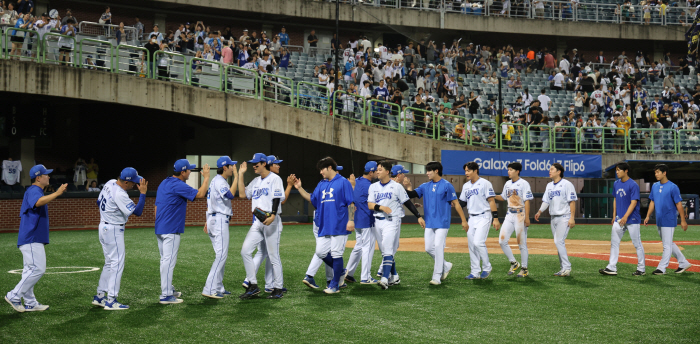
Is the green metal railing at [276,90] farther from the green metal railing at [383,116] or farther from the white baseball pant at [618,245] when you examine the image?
the white baseball pant at [618,245]

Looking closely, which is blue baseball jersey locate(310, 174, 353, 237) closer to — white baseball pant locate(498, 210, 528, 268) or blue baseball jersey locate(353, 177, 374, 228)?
blue baseball jersey locate(353, 177, 374, 228)

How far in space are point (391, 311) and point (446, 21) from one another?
28474 millimetres

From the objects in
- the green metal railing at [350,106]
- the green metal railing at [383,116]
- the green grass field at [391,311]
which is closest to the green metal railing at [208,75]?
the green metal railing at [350,106]

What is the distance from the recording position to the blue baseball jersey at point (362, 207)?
10.4 m

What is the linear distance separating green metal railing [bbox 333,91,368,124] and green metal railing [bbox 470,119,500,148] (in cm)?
441

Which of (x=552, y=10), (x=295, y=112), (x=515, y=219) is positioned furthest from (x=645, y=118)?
(x=515, y=219)

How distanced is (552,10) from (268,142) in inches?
693

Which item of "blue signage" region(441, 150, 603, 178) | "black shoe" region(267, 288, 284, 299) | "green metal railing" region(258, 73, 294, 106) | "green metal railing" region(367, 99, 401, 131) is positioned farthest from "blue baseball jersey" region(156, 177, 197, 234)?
"green metal railing" region(367, 99, 401, 131)

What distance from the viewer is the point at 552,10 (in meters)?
36.3

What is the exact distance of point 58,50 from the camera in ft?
74.9

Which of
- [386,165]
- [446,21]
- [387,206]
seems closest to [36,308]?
[387,206]

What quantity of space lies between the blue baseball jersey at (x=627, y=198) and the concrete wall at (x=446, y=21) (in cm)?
2329

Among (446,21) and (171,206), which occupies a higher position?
(446,21)

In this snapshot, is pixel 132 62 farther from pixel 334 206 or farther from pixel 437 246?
pixel 437 246
